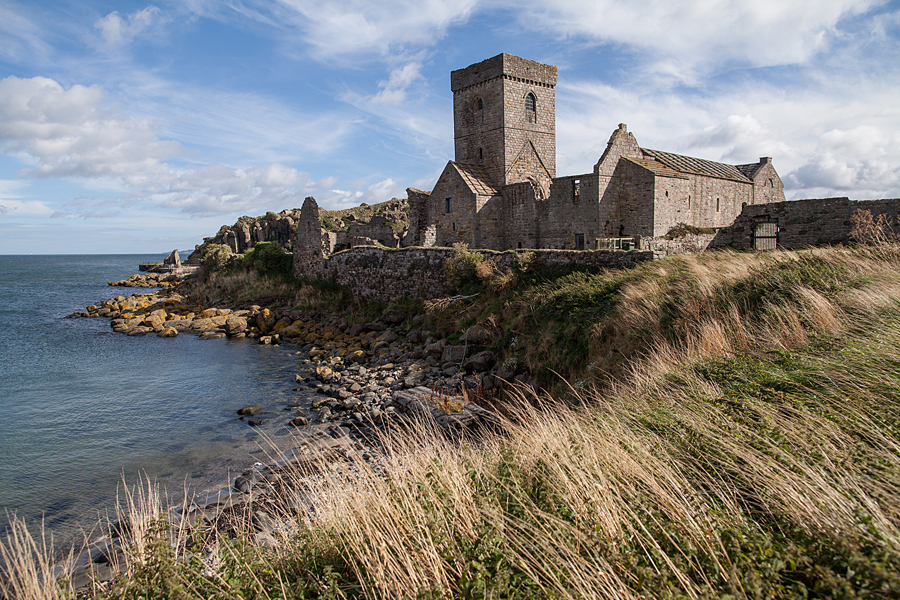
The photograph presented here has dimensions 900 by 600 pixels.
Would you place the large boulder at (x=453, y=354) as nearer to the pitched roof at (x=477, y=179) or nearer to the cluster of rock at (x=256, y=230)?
the pitched roof at (x=477, y=179)

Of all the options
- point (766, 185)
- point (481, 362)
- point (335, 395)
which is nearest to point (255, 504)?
point (335, 395)

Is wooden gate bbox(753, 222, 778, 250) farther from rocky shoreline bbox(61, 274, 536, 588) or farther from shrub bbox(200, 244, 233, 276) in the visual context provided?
shrub bbox(200, 244, 233, 276)

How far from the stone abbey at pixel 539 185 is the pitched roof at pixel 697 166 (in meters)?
0.10

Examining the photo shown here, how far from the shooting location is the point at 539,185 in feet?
82.1

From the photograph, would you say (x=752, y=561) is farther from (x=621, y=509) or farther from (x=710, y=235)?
(x=710, y=235)

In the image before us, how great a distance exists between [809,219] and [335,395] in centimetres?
1633

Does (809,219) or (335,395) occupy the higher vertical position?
(809,219)

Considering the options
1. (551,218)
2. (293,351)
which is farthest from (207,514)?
(551,218)

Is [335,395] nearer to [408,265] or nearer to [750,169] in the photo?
[408,265]

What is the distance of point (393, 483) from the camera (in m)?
4.59

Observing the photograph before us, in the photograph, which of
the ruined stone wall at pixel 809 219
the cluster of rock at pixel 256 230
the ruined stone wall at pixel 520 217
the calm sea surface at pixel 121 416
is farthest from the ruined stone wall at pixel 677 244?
the cluster of rock at pixel 256 230

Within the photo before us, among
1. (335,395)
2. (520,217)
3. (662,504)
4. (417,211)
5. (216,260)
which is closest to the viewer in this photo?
(662,504)

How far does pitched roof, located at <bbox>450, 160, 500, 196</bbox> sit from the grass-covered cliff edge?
19.8 m

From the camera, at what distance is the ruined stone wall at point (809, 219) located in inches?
561
